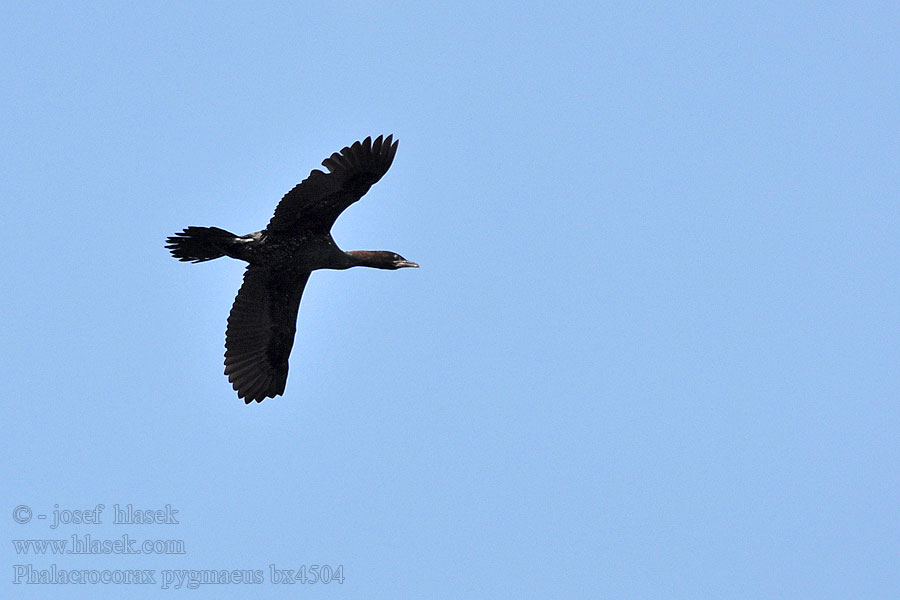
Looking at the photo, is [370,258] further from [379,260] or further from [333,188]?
[333,188]

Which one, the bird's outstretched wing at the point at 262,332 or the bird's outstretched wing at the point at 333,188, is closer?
the bird's outstretched wing at the point at 333,188

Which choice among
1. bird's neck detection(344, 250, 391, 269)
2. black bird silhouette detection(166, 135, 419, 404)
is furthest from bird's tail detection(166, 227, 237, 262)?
bird's neck detection(344, 250, 391, 269)

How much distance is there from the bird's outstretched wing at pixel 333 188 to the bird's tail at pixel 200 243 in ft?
2.10

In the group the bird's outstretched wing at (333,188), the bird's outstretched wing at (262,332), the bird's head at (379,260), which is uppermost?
the bird's outstretched wing at (333,188)

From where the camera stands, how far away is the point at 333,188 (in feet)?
47.3

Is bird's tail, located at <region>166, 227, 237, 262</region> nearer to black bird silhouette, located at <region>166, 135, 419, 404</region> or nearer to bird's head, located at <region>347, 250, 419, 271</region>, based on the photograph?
black bird silhouette, located at <region>166, 135, 419, 404</region>

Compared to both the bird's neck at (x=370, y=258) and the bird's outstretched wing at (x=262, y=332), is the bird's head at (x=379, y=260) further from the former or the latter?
the bird's outstretched wing at (x=262, y=332)

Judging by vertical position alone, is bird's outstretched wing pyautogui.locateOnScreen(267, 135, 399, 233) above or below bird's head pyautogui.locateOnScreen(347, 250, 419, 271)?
above

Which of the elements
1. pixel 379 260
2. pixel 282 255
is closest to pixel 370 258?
pixel 379 260

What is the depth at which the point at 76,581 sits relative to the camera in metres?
14.7

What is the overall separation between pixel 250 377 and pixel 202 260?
2341 millimetres

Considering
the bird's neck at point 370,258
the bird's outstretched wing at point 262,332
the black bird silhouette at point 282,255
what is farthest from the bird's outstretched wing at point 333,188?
the bird's outstretched wing at point 262,332

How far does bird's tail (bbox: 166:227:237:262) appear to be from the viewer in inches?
566

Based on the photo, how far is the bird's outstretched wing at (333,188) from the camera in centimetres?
1411
